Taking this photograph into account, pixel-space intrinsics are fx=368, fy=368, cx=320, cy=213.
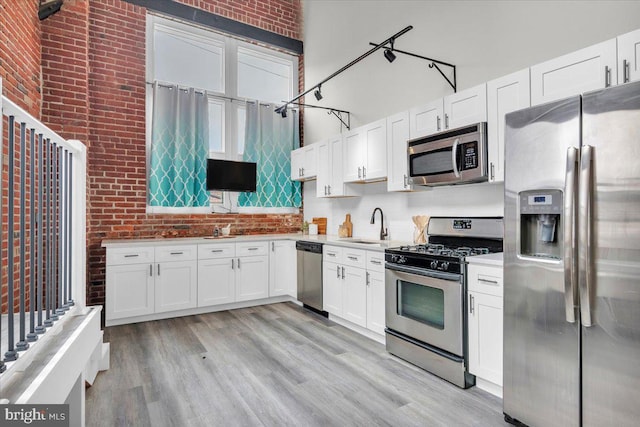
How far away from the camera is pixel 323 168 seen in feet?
15.7

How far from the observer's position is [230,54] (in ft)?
17.7

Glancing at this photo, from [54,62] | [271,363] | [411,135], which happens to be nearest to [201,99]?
[54,62]

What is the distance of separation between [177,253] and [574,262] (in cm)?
377

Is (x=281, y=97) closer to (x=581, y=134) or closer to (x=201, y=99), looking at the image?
(x=201, y=99)

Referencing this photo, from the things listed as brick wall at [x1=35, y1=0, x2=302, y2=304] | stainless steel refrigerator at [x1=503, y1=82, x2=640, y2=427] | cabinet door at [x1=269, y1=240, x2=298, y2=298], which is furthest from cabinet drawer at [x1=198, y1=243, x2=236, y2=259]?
stainless steel refrigerator at [x1=503, y1=82, x2=640, y2=427]

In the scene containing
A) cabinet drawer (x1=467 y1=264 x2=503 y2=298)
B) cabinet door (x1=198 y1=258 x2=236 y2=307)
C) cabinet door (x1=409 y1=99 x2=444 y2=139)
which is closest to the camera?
cabinet drawer (x1=467 y1=264 x2=503 y2=298)

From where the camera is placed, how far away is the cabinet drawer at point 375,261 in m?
3.31

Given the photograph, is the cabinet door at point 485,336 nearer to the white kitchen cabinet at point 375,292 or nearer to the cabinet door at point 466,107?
the white kitchen cabinet at point 375,292

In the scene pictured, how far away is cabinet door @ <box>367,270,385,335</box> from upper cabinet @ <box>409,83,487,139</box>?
1344 mm

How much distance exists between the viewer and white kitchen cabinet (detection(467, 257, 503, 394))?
2332 mm

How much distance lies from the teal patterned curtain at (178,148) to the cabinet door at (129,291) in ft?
3.33

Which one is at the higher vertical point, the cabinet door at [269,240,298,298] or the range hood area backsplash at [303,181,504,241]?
the range hood area backsplash at [303,181,504,241]

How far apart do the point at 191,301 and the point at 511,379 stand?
338 centimetres

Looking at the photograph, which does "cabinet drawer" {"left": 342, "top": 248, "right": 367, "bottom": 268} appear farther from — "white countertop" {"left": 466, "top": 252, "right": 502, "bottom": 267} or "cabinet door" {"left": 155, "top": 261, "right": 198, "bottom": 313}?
"cabinet door" {"left": 155, "top": 261, "right": 198, "bottom": 313}
